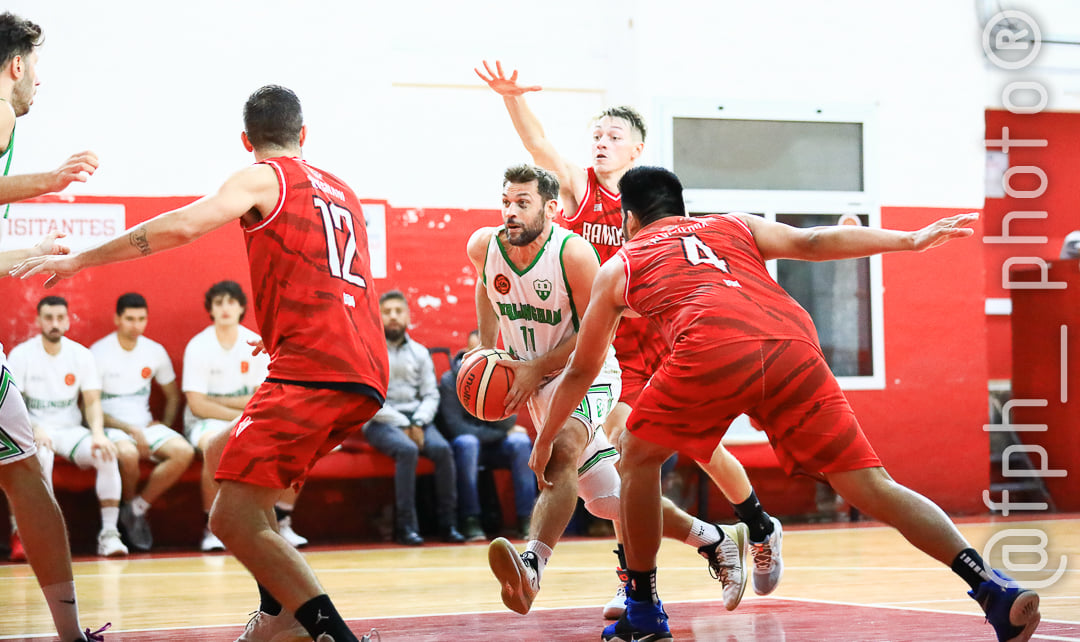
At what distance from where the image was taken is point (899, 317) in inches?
381

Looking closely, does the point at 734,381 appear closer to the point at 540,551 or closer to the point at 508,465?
the point at 540,551

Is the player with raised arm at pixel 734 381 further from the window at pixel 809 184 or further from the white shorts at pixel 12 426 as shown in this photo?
the window at pixel 809 184

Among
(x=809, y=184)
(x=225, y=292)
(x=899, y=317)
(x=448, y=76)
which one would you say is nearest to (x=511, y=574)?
(x=225, y=292)

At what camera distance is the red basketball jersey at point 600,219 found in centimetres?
530

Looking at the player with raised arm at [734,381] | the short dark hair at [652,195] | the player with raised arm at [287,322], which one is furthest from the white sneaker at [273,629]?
the short dark hair at [652,195]

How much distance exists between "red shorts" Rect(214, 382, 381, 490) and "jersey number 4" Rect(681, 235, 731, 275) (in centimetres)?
117

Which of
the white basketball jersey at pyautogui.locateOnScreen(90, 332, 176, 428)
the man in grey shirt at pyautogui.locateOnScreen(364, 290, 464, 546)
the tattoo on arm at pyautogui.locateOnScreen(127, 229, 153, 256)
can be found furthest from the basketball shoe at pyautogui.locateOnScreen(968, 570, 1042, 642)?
the white basketball jersey at pyautogui.locateOnScreen(90, 332, 176, 428)

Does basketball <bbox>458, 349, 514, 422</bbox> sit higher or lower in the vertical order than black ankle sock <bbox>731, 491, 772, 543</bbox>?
higher

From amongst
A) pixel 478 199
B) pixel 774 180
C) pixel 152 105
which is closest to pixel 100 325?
pixel 152 105

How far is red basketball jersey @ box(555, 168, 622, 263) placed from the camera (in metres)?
5.30

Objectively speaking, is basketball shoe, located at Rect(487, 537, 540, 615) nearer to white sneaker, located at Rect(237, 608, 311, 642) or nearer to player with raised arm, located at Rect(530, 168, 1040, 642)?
player with raised arm, located at Rect(530, 168, 1040, 642)

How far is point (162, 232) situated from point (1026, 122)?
10469 mm

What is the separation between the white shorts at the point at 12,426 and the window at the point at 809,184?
648 cm

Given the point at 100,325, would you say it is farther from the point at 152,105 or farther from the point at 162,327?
the point at 152,105
